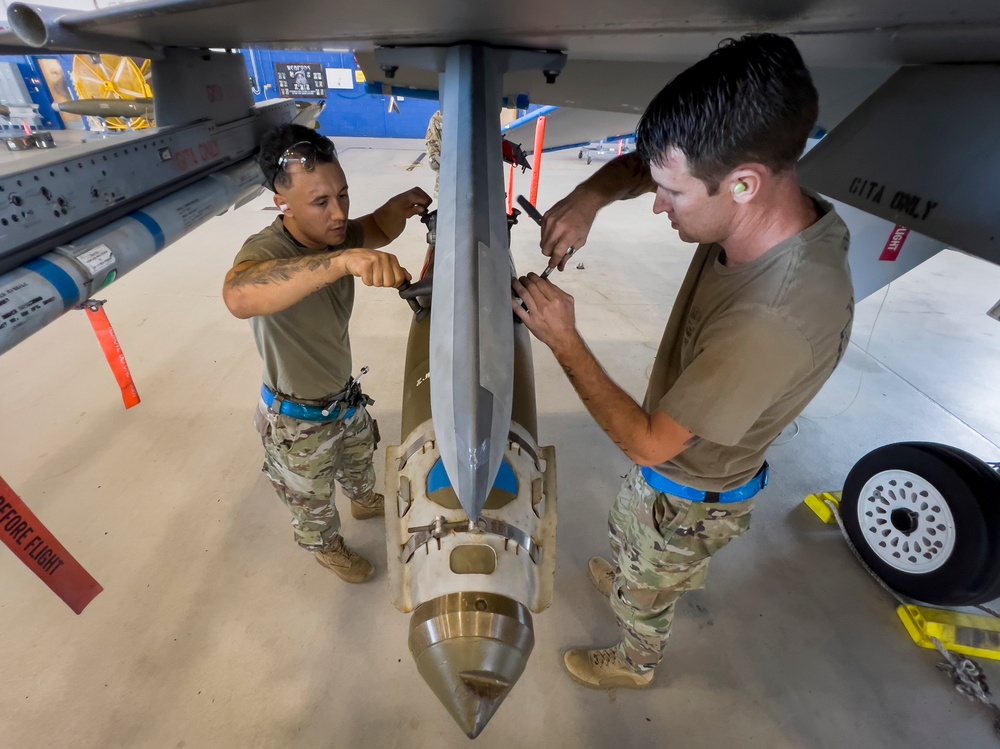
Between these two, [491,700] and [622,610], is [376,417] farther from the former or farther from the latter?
[491,700]

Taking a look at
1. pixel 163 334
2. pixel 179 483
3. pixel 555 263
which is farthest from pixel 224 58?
pixel 555 263

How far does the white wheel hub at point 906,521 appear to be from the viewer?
2.20 meters

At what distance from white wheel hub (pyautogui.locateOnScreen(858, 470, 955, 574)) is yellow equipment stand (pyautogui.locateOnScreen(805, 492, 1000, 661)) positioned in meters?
0.20

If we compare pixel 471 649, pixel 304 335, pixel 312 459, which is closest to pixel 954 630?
pixel 471 649

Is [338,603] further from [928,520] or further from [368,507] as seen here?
[928,520]

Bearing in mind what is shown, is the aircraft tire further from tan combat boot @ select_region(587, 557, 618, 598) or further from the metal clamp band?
the metal clamp band

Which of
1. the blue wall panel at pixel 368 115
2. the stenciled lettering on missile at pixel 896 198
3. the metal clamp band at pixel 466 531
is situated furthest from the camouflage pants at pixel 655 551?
the blue wall panel at pixel 368 115

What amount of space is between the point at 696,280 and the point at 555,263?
44 centimetres

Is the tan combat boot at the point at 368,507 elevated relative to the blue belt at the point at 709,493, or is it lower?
lower

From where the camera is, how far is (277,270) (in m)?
1.39

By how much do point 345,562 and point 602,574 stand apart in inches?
48.5

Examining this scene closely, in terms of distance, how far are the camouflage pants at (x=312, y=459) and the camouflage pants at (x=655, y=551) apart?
1166 mm

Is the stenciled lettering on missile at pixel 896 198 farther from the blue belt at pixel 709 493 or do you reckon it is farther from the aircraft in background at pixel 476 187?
the blue belt at pixel 709 493

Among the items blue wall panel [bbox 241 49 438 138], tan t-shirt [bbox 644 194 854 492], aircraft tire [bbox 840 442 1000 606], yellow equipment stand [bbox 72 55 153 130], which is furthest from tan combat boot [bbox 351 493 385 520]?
blue wall panel [bbox 241 49 438 138]
